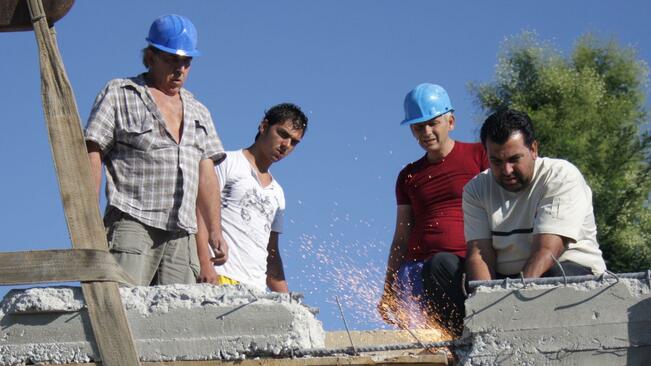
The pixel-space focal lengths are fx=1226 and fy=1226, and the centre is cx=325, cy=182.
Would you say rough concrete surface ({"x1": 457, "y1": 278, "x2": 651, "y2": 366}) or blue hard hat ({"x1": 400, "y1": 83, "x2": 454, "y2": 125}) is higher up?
blue hard hat ({"x1": 400, "y1": 83, "x2": 454, "y2": 125})

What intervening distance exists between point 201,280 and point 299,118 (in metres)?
1.52

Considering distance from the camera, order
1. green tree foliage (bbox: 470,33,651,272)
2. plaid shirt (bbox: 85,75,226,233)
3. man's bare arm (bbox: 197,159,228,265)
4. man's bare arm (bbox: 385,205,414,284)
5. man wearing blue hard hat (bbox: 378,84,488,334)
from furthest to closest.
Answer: green tree foliage (bbox: 470,33,651,272)
man's bare arm (bbox: 385,205,414,284)
man's bare arm (bbox: 197,159,228,265)
man wearing blue hard hat (bbox: 378,84,488,334)
plaid shirt (bbox: 85,75,226,233)

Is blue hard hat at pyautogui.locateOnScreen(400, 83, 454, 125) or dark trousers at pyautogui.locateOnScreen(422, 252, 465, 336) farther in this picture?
blue hard hat at pyautogui.locateOnScreen(400, 83, 454, 125)

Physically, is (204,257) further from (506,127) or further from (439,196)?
(506,127)

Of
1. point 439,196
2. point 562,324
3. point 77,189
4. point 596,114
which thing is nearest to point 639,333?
point 562,324

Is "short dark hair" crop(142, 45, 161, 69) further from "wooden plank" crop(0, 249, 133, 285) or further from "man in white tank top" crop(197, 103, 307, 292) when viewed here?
"wooden plank" crop(0, 249, 133, 285)

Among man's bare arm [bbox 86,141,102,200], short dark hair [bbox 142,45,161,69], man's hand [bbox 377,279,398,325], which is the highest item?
short dark hair [bbox 142,45,161,69]

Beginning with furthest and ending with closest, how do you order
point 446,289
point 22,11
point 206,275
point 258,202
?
point 258,202 → point 206,275 → point 446,289 → point 22,11

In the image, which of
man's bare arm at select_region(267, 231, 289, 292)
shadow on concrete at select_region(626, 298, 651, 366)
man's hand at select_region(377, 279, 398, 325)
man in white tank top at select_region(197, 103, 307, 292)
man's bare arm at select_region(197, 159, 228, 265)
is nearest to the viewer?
shadow on concrete at select_region(626, 298, 651, 366)

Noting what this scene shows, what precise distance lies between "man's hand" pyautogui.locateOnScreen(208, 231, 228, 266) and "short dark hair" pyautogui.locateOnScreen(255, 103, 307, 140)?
117cm

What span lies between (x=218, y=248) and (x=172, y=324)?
137 centimetres

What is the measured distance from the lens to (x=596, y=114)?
22422mm

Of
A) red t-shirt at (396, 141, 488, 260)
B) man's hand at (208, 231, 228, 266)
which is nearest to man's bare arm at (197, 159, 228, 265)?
man's hand at (208, 231, 228, 266)

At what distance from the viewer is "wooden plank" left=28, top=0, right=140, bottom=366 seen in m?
5.49
